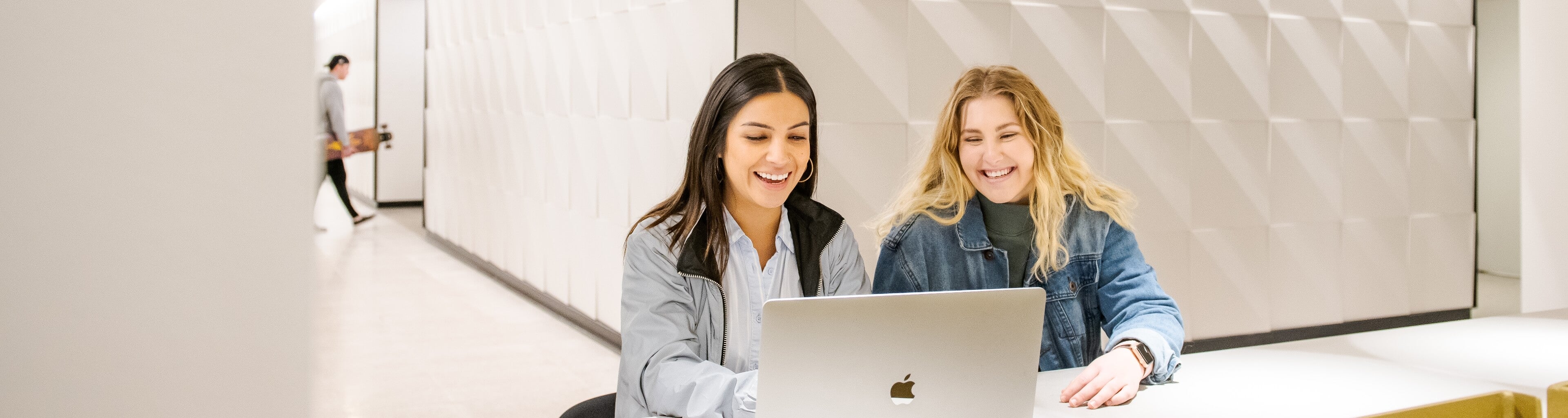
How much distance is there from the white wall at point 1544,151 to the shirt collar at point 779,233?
3217 millimetres

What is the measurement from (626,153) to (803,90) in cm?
265

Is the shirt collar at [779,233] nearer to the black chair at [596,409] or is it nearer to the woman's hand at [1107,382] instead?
the black chair at [596,409]

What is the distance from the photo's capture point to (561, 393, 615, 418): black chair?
1449mm

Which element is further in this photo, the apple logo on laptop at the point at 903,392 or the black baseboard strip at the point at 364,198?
the black baseboard strip at the point at 364,198

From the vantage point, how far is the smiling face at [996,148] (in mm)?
2002

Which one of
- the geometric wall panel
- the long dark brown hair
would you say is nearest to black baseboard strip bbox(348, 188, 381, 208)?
the geometric wall panel

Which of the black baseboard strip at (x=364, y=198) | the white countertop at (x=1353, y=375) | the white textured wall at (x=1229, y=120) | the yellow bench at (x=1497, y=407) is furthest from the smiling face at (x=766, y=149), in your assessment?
the black baseboard strip at (x=364, y=198)

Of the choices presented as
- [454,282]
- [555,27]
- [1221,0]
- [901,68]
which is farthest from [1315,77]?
[454,282]

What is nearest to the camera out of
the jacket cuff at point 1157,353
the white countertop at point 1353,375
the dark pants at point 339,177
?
the white countertop at point 1353,375

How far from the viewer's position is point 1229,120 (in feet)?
14.4

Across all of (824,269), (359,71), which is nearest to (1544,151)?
(824,269)

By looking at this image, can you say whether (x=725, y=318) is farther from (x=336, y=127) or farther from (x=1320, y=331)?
(x=336, y=127)

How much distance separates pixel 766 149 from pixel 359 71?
10793 mm

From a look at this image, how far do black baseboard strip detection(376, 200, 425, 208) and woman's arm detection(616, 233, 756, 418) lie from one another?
9864 mm
